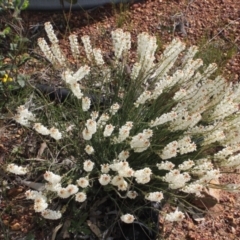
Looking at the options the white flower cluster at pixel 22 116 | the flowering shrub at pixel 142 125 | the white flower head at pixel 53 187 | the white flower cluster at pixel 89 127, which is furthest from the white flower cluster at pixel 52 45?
the white flower head at pixel 53 187

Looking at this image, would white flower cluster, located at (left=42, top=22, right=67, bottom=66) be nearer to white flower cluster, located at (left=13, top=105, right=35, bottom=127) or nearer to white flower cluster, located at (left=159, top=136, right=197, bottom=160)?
white flower cluster, located at (left=13, top=105, right=35, bottom=127)

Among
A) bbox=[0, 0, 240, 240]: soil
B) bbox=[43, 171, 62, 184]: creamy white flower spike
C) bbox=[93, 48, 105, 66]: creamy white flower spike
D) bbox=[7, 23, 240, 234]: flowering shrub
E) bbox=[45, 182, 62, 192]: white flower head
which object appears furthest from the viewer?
bbox=[0, 0, 240, 240]: soil

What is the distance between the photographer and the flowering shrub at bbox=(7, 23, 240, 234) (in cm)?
226

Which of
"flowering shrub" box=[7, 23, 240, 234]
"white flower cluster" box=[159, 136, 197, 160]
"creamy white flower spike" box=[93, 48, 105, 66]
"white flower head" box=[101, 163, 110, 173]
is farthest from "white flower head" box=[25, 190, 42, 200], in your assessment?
"creamy white flower spike" box=[93, 48, 105, 66]

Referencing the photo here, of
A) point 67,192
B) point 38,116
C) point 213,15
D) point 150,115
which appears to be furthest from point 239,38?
point 67,192

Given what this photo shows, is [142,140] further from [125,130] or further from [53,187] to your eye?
[53,187]

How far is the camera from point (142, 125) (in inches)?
98.8

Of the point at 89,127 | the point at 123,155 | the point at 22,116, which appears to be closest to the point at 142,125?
the point at 123,155

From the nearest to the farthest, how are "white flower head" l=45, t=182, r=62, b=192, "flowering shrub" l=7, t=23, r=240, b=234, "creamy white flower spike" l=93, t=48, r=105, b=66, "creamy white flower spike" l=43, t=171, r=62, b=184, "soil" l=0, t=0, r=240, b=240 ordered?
1. "creamy white flower spike" l=43, t=171, r=62, b=184
2. "white flower head" l=45, t=182, r=62, b=192
3. "flowering shrub" l=7, t=23, r=240, b=234
4. "creamy white flower spike" l=93, t=48, r=105, b=66
5. "soil" l=0, t=0, r=240, b=240

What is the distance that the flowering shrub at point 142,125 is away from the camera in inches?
88.9

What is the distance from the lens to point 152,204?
8.51ft

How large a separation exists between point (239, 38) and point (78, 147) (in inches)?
60.1

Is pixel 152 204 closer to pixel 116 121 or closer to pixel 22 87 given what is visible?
pixel 116 121

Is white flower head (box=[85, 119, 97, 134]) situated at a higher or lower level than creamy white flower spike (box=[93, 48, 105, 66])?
lower
